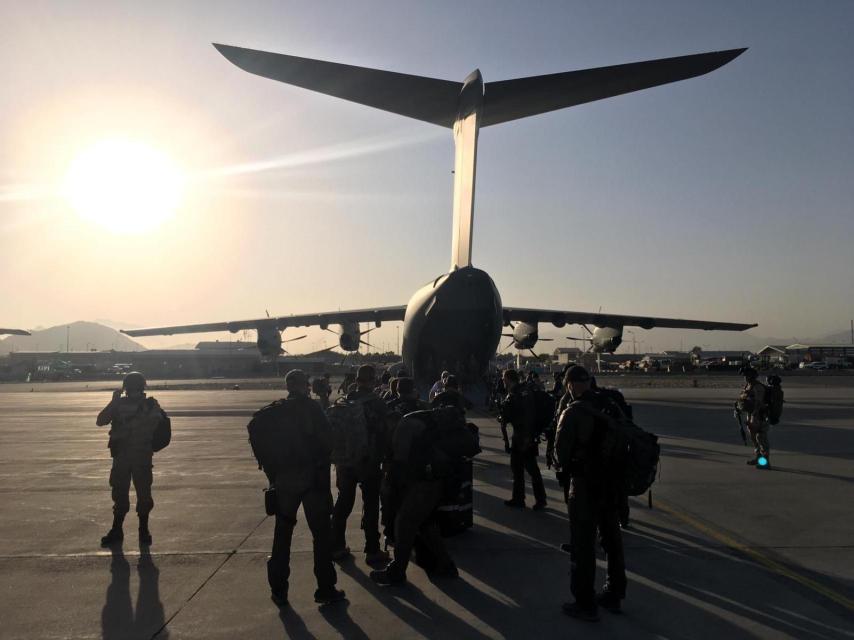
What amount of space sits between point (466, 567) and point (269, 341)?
2226 cm

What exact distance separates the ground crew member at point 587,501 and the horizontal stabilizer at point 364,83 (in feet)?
27.8

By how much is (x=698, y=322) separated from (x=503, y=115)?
A: 55.3 ft

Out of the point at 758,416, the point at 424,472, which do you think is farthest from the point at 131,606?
the point at 758,416

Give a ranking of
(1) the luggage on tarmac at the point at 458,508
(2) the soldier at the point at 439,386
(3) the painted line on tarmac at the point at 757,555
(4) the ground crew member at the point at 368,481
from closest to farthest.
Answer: (3) the painted line on tarmac at the point at 757,555 → (4) the ground crew member at the point at 368,481 → (1) the luggage on tarmac at the point at 458,508 → (2) the soldier at the point at 439,386

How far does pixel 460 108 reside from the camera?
14094 mm

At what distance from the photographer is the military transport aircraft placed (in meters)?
11.1

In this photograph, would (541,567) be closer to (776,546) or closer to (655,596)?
(655,596)

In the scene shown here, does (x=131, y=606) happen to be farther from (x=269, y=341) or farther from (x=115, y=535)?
(x=269, y=341)

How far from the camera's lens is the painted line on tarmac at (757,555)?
15.3 feet

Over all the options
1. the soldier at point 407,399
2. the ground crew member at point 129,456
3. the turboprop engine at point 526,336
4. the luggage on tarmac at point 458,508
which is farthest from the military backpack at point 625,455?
the turboprop engine at point 526,336

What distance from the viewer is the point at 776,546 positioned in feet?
19.4

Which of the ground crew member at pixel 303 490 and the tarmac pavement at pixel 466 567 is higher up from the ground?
the ground crew member at pixel 303 490

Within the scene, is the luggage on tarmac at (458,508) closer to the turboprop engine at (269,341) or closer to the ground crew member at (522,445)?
the ground crew member at (522,445)

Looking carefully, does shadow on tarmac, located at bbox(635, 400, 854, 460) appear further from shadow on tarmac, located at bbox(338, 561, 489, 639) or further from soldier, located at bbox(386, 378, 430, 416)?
shadow on tarmac, located at bbox(338, 561, 489, 639)
